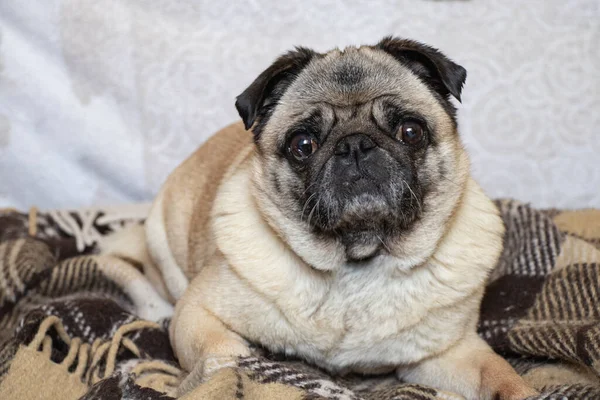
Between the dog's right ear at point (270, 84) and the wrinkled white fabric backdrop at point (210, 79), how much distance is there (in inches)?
57.9

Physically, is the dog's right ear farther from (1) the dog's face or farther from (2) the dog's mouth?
(2) the dog's mouth

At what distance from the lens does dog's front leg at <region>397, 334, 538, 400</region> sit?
2246 millimetres

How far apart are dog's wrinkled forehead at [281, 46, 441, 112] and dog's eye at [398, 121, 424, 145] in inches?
3.3

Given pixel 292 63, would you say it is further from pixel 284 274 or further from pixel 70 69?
pixel 70 69

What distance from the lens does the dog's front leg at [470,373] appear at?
2246mm

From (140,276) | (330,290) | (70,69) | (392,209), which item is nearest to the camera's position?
(392,209)

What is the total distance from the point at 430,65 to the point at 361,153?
490mm

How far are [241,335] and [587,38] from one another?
278 cm

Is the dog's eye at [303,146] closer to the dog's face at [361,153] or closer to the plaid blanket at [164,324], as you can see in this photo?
the dog's face at [361,153]

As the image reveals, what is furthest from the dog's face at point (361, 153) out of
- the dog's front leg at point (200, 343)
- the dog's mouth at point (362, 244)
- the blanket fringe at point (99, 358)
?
the blanket fringe at point (99, 358)

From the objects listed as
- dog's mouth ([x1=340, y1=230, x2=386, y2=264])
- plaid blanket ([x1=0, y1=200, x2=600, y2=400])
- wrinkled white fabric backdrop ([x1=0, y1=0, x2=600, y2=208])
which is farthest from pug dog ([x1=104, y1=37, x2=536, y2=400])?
wrinkled white fabric backdrop ([x1=0, y1=0, x2=600, y2=208])

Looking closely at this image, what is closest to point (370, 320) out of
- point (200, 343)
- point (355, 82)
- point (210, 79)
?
point (200, 343)

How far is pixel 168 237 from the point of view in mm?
3344

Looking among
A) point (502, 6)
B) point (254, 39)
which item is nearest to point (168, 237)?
point (254, 39)
